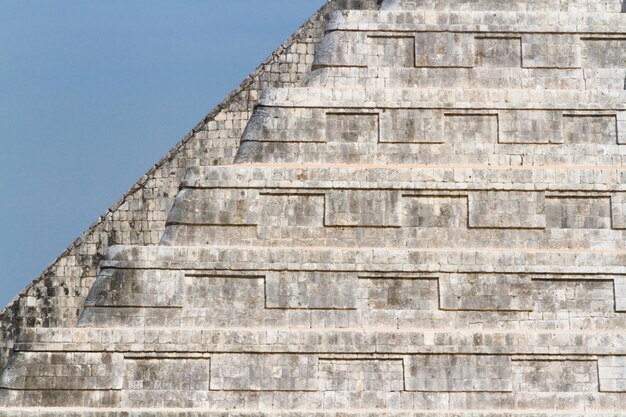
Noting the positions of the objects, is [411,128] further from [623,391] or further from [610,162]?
[623,391]

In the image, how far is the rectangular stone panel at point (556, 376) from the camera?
25.1 m

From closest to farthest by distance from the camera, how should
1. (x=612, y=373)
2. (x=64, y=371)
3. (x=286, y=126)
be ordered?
(x=64, y=371)
(x=612, y=373)
(x=286, y=126)

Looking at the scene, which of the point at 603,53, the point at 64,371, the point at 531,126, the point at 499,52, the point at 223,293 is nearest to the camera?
the point at 64,371

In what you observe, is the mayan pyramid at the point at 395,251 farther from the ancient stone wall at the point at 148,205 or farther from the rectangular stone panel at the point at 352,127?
the ancient stone wall at the point at 148,205

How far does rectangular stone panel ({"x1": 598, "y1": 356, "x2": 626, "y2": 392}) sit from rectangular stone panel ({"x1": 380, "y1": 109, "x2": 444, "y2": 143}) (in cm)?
335

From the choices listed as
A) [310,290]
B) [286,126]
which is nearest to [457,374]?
[310,290]

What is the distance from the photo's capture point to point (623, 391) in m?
25.2

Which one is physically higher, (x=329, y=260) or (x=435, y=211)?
(x=435, y=211)

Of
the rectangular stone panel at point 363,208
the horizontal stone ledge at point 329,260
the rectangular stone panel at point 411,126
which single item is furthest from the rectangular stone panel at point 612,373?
the rectangular stone panel at point 411,126

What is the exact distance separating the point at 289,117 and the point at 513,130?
275 cm

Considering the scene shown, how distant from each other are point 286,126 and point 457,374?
371 cm

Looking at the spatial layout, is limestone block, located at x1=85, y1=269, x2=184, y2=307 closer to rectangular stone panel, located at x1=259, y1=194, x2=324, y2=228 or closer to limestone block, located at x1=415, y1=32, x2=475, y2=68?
rectangular stone panel, located at x1=259, y1=194, x2=324, y2=228

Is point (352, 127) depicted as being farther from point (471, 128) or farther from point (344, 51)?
point (471, 128)

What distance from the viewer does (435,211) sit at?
84.1ft
